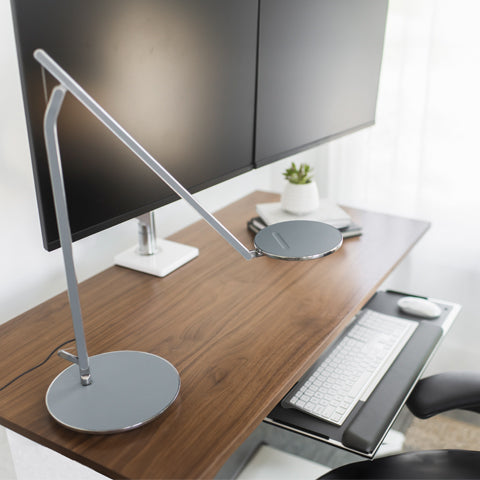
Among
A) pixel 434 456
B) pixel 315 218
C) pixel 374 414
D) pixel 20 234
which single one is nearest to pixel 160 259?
pixel 20 234

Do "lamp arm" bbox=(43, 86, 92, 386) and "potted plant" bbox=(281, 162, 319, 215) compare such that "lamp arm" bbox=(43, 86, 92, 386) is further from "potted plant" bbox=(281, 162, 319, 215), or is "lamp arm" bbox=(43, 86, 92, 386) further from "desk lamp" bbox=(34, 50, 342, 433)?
"potted plant" bbox=(281, 162, 319, 215)

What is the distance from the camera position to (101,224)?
867mm

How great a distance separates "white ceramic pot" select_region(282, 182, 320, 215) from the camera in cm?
138

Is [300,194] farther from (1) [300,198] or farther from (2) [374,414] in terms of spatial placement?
(2) [374,414]

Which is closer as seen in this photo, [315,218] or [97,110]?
[97,110]

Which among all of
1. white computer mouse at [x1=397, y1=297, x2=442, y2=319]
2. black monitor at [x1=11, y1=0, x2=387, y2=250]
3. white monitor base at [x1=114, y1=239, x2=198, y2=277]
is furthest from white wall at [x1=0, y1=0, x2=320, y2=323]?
white computer mouse at [x1=397, y1=297, x2=442, y2=319]

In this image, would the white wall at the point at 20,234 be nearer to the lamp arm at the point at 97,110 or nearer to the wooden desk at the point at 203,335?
the wooden desk at the point at 203,335

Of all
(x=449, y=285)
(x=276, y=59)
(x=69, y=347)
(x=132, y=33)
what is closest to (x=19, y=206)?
(x=69, y=347)

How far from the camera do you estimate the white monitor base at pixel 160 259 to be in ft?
3.90

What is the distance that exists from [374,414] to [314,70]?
29.5 inches

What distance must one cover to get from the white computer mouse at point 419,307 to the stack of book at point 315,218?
193 millimetres

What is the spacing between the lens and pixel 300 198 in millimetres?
1377

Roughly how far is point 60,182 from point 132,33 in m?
0.28

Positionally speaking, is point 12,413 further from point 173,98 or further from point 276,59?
point 276,59
